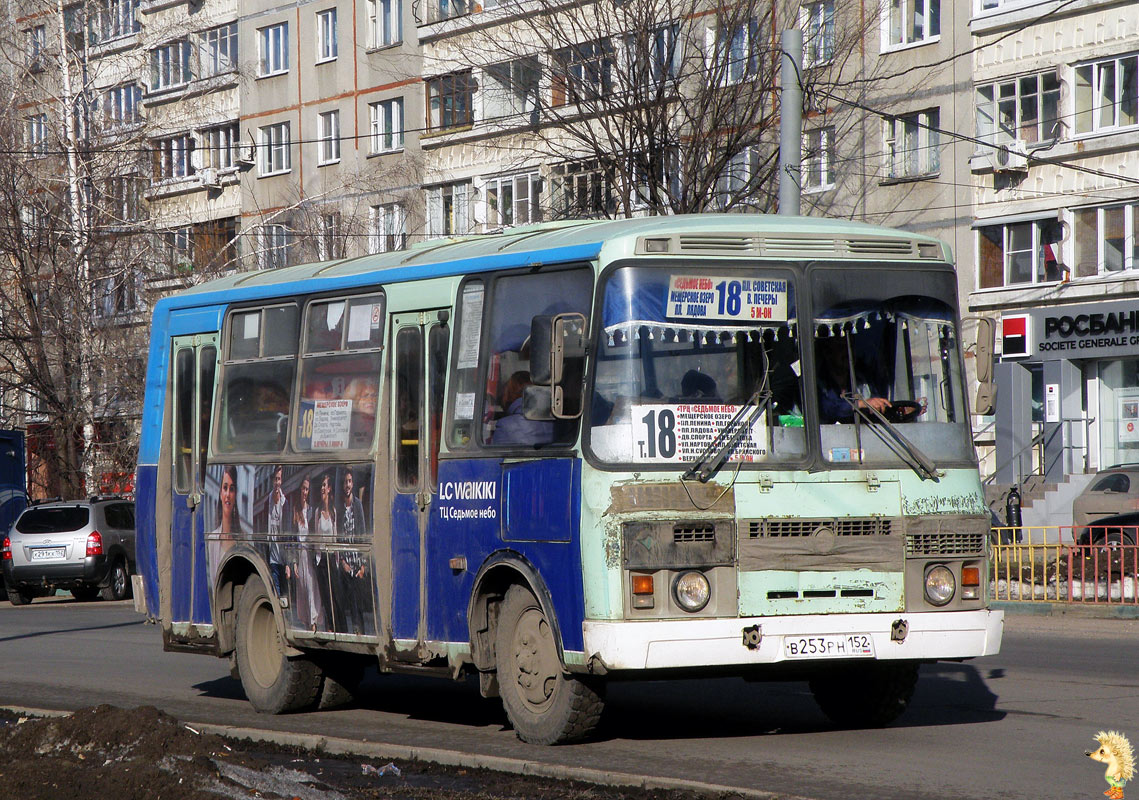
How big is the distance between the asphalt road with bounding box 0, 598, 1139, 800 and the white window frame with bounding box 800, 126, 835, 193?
21781 millimetres

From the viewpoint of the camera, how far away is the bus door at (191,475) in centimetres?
1285

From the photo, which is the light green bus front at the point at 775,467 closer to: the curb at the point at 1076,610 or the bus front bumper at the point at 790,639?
the bus front bumper at the point at 790,639

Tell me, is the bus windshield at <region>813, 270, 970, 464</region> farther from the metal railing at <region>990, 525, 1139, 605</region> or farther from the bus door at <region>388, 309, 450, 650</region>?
the metal railing at <region>990, 525, 1139, 605</region>

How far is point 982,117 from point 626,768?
3169 cm

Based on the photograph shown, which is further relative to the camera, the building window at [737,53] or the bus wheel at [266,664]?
the building window at [737,53]

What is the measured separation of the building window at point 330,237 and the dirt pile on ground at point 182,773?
34.1 metres

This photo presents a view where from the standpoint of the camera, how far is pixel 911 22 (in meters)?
39.2

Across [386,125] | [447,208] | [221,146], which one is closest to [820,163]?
[447,208]

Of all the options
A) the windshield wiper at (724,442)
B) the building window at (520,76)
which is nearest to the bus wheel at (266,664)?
the windshield wiper at (724,442)

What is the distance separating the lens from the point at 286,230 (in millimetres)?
42688

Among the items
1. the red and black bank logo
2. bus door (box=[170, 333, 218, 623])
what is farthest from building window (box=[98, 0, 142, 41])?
bus door (box=[170, 333, 218, 623])

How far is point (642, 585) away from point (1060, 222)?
30204 millimetres

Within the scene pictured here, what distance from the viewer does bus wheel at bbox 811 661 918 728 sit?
10.3 meters

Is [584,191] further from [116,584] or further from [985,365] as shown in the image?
[985,365]
